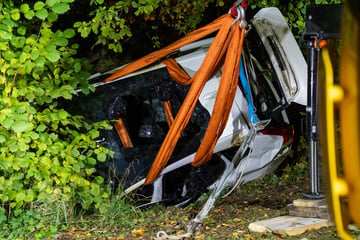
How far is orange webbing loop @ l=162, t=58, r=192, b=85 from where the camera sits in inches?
257

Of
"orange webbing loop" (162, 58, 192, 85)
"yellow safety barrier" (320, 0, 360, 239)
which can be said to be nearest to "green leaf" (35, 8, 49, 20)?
"orange webbing loop" (162, 58, 192, 85)

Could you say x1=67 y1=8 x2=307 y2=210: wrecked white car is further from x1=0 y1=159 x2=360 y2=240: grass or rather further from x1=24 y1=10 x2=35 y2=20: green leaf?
x1=24 y1=10 x2=35 y2=20: green leaf

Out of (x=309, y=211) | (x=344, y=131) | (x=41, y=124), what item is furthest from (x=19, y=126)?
(x=344, y=131)

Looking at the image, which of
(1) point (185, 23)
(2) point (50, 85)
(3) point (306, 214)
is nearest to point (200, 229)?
(3) point (306, 214)

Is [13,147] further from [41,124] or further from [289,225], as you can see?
[289,225]

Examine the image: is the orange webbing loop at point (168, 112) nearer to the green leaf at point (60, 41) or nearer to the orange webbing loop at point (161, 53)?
the orange webbing loop at point (161, 53)

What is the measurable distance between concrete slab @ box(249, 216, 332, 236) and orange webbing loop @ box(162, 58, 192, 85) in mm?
1761

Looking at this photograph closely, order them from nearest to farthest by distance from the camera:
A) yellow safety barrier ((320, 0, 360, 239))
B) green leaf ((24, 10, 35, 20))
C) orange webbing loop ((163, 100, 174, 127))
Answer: yellow safety barrier ((320, 0, 360, 239)) < green leaf ((24, 10, 35, 20)) < orange webbing loop ((163, 100, 174, 127))

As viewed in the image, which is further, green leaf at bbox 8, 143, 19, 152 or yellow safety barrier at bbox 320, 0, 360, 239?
green leaf at bbox 8, 143, 19, 152

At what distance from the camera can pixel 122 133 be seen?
672 centimetres

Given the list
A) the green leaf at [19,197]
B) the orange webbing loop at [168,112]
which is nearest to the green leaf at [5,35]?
the green leaf at [19,197]

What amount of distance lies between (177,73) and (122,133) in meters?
0.88

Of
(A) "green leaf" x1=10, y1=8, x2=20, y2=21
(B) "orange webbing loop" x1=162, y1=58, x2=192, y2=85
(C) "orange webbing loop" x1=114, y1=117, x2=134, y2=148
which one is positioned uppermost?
(A) "green leaf" x1=10, y1=8, x2=20, y2=21

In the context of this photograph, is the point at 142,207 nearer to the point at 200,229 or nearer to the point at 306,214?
the point at 200,229
